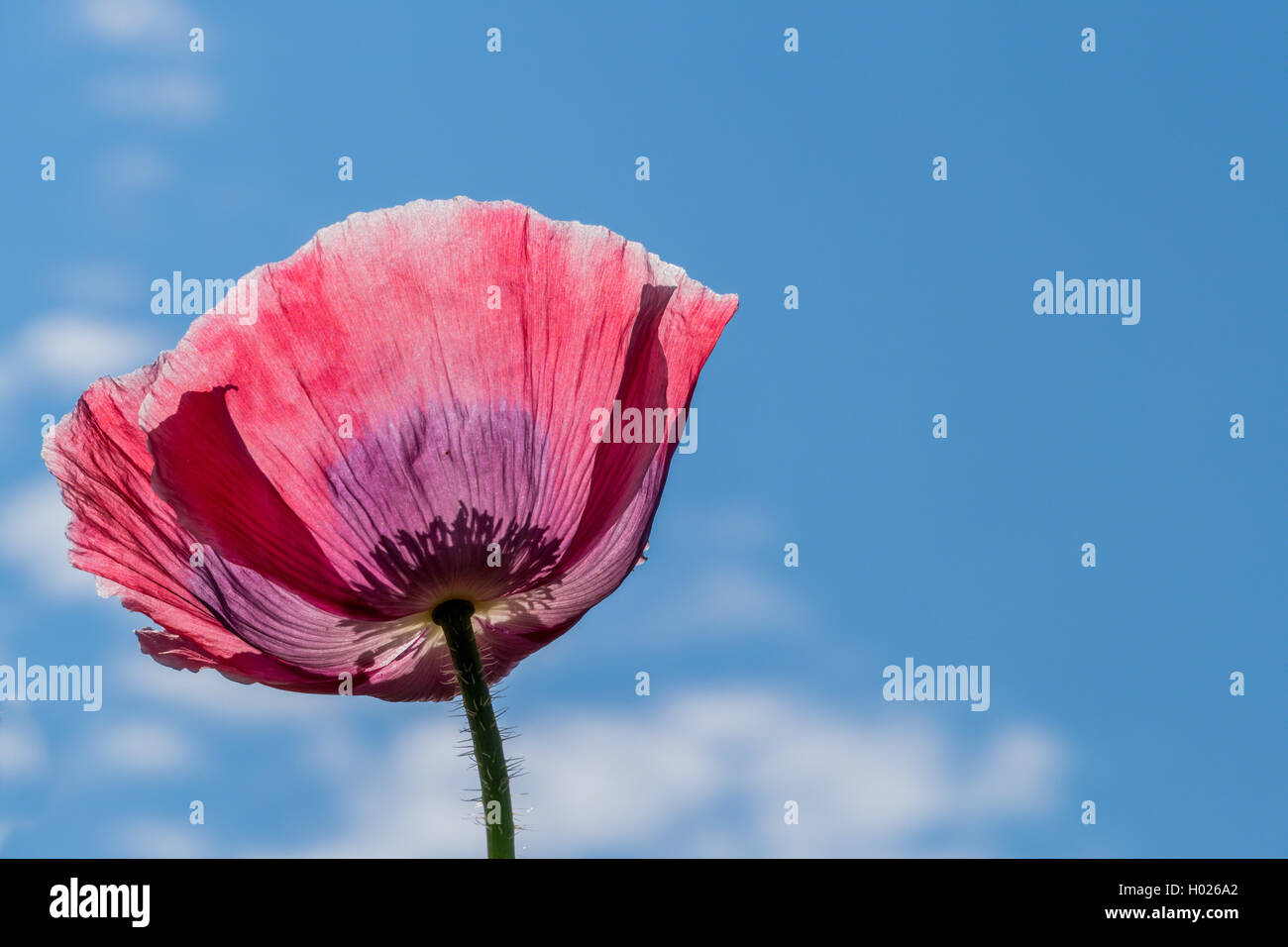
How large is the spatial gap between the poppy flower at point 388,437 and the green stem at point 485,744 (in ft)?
0.39

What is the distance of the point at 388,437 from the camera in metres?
1.49

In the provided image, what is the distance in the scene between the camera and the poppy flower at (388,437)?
4.75ft

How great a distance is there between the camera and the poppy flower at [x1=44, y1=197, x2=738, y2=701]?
4.75 feet

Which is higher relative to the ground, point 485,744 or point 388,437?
point 388,437

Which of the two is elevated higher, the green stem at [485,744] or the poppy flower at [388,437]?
the poppy flower at [388,437]

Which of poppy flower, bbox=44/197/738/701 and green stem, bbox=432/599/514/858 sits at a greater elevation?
Answer: poppy flower, bbox=44/197/738/701

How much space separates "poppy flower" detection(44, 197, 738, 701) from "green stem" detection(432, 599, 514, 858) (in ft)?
0.39

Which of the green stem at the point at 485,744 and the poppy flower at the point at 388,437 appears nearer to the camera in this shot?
the green stem at the point at 485,744

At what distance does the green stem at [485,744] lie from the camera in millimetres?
1240

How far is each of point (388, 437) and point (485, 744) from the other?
38cm
